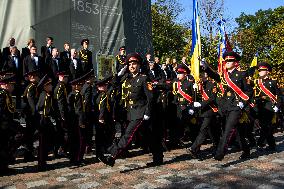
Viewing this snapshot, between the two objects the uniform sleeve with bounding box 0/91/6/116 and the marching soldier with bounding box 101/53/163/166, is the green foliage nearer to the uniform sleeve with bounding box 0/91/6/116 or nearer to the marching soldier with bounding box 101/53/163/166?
the marching soldier with bounding box 101/53/163/166

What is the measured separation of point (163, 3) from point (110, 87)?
33.7 meters

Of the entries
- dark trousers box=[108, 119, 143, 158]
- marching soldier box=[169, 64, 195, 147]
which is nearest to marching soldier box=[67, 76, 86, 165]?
dark trousers box=[108, 119, 143, 158]

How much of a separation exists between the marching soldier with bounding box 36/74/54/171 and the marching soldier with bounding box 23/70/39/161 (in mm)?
216

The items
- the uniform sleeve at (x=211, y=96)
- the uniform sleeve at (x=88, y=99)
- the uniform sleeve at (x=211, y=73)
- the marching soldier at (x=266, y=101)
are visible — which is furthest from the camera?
the marching soldier at (x=266, y=101)

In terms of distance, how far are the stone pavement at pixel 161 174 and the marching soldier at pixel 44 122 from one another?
1.02ft

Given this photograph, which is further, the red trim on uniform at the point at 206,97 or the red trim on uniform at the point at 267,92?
Answer: the red trim on uniform at the point at 267,92

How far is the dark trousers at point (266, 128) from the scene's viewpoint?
10188mm

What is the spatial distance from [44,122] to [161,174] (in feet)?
8.51

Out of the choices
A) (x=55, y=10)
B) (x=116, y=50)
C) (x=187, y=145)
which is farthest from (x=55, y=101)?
(x=116, y=50)

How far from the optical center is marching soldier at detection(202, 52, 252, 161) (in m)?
8.18

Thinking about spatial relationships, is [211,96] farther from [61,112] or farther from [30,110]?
[30,110]

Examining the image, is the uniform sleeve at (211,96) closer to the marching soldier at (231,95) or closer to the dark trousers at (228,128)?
the marching soldier at (231,95)

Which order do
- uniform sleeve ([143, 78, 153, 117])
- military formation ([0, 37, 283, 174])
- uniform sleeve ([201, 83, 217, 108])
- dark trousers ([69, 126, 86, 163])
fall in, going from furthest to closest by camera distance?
1. uniform sleeve ([201, 83, 217, 108])
2. dark trousers ([69, 126, 86, 163])
3. military formation ([0, 37, 283, 174])
4. uniform sleeve ([143, 78, 153, 117])

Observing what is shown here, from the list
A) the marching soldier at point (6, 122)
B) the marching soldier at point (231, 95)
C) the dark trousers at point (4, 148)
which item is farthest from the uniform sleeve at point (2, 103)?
the marching soldier at point (231, 95)
